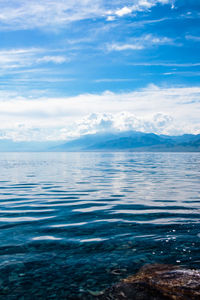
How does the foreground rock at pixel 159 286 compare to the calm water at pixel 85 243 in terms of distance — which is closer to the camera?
the foreground rock at pixel 159 286

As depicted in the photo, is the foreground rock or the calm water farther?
the calm water

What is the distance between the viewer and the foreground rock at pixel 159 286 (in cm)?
727

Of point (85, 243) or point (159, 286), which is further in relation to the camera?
point (85, 243)

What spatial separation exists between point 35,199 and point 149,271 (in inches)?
665

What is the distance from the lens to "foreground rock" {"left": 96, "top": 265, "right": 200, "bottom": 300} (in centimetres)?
727

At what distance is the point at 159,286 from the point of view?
25.3 ft

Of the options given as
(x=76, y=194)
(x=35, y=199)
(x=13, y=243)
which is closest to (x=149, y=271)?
(x=13, y=243)

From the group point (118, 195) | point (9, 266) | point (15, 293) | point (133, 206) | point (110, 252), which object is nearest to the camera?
point (15, 293)

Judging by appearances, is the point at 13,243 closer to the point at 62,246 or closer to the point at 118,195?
the point at 62,246

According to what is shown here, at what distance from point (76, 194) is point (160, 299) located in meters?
20.4

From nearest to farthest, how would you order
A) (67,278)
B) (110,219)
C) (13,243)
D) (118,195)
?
(67,278) → (13,243) → (110,219) → (118,195)

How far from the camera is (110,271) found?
9.18m

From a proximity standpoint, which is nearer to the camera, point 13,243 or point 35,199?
point 13,243

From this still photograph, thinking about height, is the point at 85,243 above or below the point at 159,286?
below
